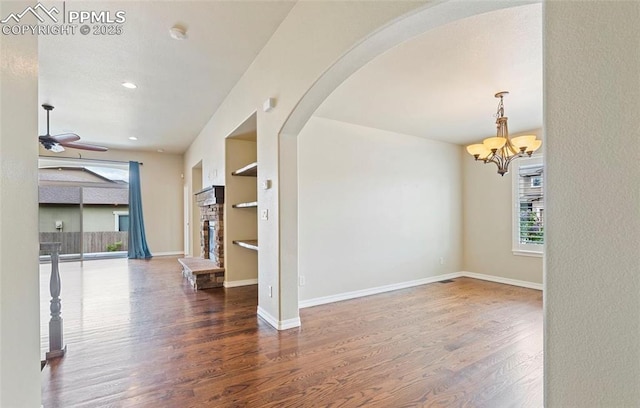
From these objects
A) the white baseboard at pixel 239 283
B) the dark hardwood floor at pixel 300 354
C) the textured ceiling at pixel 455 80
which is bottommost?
the white baseboard at pixel 239 283

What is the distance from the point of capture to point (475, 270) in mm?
5789

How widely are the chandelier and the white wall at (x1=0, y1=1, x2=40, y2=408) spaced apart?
13.0 ft

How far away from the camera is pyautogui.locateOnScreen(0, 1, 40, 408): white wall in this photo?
1.19m

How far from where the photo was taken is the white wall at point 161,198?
8617mm

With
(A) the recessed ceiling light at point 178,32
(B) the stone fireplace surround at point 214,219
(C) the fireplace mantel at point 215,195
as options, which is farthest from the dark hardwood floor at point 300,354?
(A) the recessed ceiling light at point 178,32

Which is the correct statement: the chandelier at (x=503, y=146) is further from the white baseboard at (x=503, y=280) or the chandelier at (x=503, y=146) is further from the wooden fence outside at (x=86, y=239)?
the wooden fence outside at (x=86, y=239)

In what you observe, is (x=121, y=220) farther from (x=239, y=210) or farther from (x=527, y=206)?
(x=527, y=206)

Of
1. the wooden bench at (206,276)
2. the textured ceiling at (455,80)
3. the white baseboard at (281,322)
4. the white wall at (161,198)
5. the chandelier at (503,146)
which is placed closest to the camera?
the textured ceiling at (455,80)

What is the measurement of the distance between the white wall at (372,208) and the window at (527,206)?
102cm

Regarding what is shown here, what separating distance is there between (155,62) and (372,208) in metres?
3.55

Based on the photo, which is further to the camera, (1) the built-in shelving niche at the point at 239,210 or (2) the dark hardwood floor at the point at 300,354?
(1) the built-in shelving niche at the point at 239,210

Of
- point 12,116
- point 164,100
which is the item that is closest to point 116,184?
point 164,100

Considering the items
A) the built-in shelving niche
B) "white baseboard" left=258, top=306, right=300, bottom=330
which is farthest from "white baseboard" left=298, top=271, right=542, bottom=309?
the built-in shelving niche

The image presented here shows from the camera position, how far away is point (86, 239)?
7.99 m
